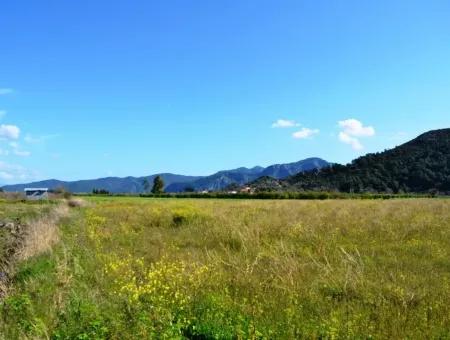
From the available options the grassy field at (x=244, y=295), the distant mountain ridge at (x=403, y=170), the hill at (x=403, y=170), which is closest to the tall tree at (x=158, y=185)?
the distant mountain ridge at (x=403, y=170)

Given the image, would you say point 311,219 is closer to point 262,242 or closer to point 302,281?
point 262,242

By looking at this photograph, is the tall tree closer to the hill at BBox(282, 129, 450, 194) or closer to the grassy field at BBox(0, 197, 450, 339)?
the hill at BBox(282, 129, 450, 194)

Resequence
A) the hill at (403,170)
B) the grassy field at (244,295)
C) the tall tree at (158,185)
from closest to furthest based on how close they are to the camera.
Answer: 1. the grassy field at (244,295)
2. the hill at (403,170)
3. the tall tree at (158,185)

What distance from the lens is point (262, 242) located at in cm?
1405

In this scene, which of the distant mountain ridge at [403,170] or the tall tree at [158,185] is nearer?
the distant mountain ridge at [403,170]

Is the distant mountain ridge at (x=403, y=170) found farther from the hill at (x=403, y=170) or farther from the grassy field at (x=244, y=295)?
the grassy field at (x=244, y=295)

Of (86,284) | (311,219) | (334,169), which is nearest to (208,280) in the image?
(86,284)

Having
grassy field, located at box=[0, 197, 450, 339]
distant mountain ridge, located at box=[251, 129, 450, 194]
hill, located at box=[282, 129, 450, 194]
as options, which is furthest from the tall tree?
grassy field, located at box=[0, 197, 450, 339]

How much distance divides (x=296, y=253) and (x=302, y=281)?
3.60 m

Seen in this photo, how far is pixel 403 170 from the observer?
105562 millimetres

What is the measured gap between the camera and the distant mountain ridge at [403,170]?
9706 cm

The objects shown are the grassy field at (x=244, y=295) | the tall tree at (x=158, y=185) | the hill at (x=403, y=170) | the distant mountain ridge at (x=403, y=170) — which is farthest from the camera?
the tall tree at (x=158, y=185)

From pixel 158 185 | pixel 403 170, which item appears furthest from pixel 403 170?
pixel 158 185

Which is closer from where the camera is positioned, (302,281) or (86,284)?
(302,281)
